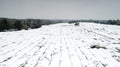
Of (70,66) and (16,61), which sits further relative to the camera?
(16,61)

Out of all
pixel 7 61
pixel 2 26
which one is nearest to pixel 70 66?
pixel 7 61

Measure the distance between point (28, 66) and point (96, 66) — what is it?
6.05ft

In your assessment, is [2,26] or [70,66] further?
[2,26]

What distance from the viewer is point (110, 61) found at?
367cm

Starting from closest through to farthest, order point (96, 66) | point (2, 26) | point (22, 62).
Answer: point (96, 66) < point (22, 62) < point (2, 26)

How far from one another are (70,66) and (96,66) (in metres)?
0.70

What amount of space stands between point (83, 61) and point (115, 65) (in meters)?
0.89

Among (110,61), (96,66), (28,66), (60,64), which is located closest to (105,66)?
(96,66)

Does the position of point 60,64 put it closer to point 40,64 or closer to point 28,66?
point 40,64

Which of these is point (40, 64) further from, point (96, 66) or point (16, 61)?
point (96, 66)

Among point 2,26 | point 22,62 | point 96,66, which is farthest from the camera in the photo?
point 2,26

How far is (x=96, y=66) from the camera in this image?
10.8 ft

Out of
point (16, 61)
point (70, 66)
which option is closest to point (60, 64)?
point (70, 66)

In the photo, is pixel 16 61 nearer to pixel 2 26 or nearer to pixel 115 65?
pixel 115 65
